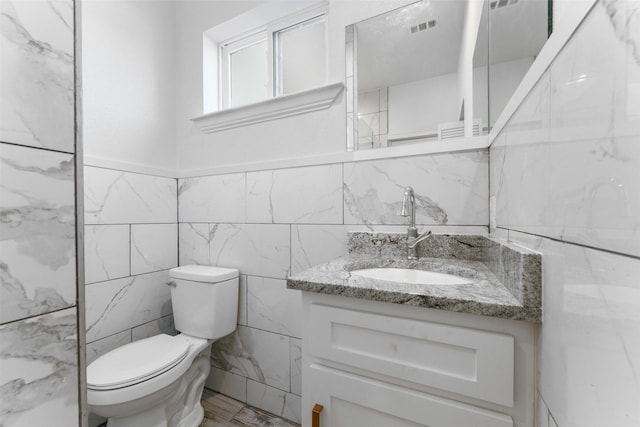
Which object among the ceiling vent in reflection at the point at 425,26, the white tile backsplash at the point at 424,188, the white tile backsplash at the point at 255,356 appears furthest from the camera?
the white tile backsplash at the point at 255,356

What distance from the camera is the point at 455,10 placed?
1252 millimetres

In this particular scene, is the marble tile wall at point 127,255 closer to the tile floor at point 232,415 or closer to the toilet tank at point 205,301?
the toilet tank at point 205,301

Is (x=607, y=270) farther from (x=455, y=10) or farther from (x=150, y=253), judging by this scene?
(x=150, y=253)

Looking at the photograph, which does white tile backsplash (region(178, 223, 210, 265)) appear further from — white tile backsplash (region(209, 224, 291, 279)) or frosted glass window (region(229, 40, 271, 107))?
frosted glass window (region(229, 40, 271, 107))

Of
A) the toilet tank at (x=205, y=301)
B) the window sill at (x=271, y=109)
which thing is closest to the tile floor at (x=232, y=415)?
the toilet tank at (x=205, y=301)

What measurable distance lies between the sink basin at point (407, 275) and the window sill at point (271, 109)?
85 cm

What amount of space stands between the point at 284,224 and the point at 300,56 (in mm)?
983

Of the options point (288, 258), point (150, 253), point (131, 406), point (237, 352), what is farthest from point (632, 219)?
point (150, 253)

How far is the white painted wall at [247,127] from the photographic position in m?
1.38

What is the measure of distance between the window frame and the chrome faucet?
2.59ft

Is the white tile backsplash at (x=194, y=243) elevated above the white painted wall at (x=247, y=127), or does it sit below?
below

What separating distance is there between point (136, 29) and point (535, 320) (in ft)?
7.49

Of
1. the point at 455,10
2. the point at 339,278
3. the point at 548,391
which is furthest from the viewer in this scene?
the point at 455,10

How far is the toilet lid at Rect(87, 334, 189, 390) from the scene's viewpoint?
1072mm
